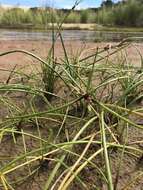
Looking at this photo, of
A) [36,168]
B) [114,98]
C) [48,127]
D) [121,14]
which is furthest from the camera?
[121,14]

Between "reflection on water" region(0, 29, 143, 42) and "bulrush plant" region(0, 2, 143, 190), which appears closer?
"bulrush plant" region(0, 2, 143, 190)

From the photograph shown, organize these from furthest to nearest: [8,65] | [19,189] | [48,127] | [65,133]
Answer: [8,65]
[48,127]
[65,133]
[19,189]

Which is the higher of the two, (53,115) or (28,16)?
(53,115)

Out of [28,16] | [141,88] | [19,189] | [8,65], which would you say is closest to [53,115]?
[19,189]

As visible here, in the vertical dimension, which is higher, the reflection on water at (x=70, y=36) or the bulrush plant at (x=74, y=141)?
the bulrush plant at (x=74, y=141)

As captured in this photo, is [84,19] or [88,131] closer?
[88,131]

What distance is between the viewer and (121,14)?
81.0 feet

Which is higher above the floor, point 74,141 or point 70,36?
point 74,141

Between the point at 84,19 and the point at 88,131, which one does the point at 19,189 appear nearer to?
the point at 88,131

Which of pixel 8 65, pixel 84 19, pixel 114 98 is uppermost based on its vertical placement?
pixel 114 98

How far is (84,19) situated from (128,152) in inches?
944

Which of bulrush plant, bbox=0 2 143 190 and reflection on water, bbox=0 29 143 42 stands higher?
bulrush plant, bbox=0 2 143 190

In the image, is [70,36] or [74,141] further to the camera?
[70,36]

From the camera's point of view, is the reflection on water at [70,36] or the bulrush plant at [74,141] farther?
the reflection on water at [70,36]
